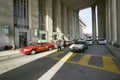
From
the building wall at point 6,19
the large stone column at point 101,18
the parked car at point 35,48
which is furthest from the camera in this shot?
the large stone column at point 101,18

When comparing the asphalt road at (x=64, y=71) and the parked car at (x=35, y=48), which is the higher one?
the parked car at (x=35, y=48)

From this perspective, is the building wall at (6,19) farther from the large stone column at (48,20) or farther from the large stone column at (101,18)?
the large stone column at (101,18)

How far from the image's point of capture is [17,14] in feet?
84.6

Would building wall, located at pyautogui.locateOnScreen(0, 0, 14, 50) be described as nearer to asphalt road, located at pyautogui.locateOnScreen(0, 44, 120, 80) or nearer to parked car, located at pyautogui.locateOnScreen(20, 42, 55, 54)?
parked car, located at pyautogui.locateOnScreen(20, 42, 55, 54)

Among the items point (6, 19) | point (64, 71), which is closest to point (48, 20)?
point (6, 19)

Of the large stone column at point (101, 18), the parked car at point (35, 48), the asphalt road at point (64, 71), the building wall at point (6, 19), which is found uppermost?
the large stone column at point (101, 18)

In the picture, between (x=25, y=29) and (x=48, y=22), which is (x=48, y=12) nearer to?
(x=48, y=22)

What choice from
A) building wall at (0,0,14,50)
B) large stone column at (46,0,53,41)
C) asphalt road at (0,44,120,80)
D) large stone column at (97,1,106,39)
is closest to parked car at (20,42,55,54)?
building wall at (0,0,14,50)

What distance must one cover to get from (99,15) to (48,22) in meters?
46.9

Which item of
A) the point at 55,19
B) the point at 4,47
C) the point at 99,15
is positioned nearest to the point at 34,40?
the point at 4,47

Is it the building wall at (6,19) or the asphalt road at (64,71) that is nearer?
the asphalt road at (64,71)

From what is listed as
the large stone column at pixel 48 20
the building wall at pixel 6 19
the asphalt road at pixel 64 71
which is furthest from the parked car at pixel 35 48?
the large stone column at pixel 48 20

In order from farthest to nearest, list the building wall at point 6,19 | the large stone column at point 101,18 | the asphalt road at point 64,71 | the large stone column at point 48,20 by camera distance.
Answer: the large stone column at point 101,18 → the large stone column at point 48,20 → the building wall at point 6,19 → the asphalt road at point 64,71

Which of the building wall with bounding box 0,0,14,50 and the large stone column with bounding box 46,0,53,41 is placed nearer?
the building wall with bounding box 0,0,14,50
